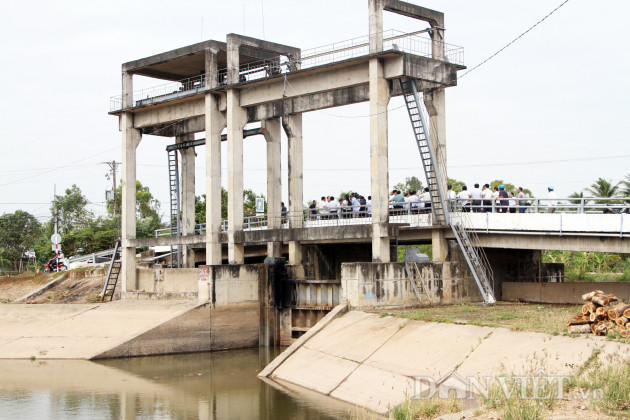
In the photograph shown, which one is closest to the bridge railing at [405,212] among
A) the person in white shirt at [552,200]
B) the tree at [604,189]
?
the person in white shirt at [552,200]

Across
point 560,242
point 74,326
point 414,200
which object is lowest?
point 74,326

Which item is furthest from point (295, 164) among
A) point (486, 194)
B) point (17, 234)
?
point (17, 234)

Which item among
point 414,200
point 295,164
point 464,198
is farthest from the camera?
point 295,164

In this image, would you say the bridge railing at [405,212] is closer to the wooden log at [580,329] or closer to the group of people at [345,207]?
the group of people at [345,207]

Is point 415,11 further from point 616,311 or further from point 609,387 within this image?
point 609,387

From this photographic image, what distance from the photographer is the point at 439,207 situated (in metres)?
30.1

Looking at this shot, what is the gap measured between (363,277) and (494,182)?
144 ft

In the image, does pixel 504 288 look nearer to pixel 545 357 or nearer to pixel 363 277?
pixel 363 277

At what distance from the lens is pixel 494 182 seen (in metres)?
69.0

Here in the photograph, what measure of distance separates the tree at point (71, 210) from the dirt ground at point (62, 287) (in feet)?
97.9

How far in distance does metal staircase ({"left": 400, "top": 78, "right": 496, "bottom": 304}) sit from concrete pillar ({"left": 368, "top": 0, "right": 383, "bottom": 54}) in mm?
1657

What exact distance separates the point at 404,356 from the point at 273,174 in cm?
1726

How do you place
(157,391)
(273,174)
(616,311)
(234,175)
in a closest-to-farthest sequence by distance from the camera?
(616,311) → (157,391) → (234,175) → (273,174)

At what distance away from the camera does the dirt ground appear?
139ft
